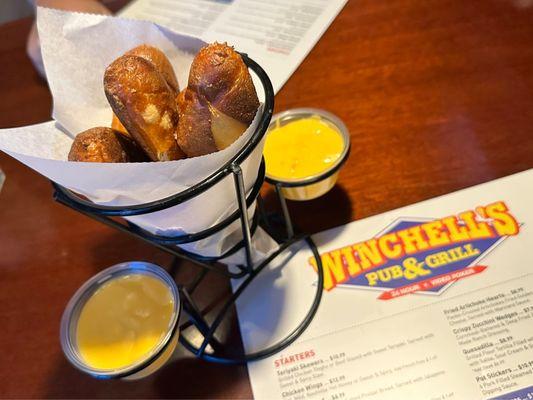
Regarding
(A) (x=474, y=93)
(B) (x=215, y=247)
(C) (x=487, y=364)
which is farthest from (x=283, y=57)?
(C) (x=487, y=364)

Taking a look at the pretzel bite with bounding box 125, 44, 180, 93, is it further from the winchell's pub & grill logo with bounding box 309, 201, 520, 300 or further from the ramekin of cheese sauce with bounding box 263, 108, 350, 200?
the winchell's pub & grill logo with bounding box 309, 201, 520, 300

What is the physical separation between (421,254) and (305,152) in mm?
179

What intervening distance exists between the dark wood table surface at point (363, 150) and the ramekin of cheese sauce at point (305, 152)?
0.08m

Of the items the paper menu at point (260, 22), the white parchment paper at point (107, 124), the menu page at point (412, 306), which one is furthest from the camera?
the paper menu at point (260, 22)

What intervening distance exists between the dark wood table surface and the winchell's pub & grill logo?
1.8 inches

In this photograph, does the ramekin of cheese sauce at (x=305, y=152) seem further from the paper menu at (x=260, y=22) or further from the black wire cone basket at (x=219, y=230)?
the paper menu at (x=260, y=22)

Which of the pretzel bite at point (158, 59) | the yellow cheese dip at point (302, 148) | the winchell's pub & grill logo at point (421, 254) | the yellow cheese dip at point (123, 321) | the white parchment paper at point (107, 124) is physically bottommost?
the yellow cheese dip at point (123, 321)

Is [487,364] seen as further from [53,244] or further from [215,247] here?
[53,244]

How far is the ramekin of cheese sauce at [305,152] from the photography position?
19.9 inches

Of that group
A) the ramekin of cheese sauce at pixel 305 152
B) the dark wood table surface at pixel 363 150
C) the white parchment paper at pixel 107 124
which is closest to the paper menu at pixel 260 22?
the dark wood table surface at pixel 363 150

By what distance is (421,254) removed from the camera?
0.53 m

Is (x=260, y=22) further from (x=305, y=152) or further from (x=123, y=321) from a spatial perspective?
(x=123, y=321)

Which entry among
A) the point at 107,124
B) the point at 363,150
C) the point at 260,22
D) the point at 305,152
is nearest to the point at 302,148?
the point at 305,152

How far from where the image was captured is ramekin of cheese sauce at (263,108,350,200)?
1.66ft
